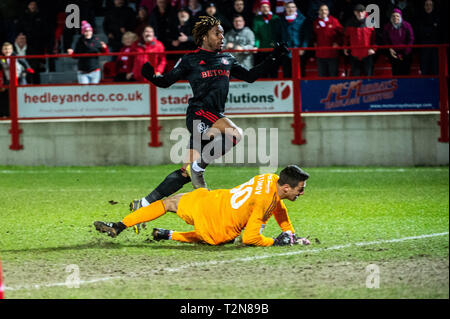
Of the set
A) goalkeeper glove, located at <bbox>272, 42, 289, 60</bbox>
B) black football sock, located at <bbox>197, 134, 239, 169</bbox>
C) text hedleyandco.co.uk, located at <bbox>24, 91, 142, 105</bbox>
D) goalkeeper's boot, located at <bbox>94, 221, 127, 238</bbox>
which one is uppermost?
goalkeeper glove, located at <bbox>272, 42, 289, 60</bbox>

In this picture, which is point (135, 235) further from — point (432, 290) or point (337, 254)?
point (432, 290)

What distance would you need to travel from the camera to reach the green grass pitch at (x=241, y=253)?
596cm

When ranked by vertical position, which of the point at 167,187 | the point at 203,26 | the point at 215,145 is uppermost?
the point at 203,26

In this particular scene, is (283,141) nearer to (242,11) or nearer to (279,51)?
(242,11)

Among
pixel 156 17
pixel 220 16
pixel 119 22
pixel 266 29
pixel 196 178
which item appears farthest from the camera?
pixel 119 22

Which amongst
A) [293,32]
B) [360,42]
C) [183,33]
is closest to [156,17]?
[183,33]

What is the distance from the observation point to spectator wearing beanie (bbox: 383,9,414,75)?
15719 millimetres

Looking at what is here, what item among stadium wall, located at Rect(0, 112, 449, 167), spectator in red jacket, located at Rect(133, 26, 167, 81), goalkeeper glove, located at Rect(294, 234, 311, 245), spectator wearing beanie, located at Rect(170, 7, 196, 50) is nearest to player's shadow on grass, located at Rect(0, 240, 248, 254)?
goalkeeper glove, located at Rect(294, 234, 311, 245)

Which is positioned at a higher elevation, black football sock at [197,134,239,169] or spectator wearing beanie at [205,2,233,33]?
spectator wearing beanie at [205,2,233,33]

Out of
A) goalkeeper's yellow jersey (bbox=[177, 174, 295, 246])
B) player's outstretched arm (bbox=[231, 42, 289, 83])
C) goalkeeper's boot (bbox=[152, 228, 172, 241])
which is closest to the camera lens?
goalkeeper's yellow jersey (bbox=[177, 174, 295, 246])

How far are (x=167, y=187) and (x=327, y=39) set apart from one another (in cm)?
822

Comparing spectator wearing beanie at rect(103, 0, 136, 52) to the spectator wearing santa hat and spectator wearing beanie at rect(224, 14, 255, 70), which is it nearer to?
the spectator wearing santa hat

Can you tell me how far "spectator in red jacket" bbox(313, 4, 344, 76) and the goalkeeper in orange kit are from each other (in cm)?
872

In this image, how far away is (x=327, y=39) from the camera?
16.0 meters
